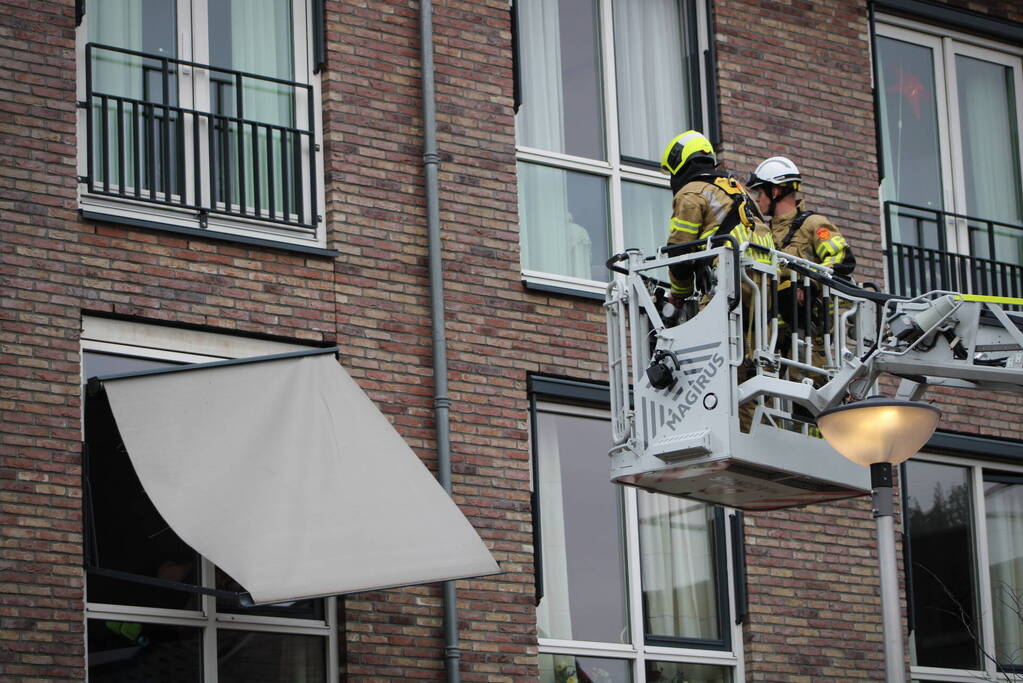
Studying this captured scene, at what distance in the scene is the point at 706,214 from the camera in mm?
11617

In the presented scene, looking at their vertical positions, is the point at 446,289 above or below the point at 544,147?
below

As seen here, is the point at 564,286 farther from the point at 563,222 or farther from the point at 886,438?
the point at 886,438

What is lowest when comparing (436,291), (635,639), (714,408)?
(635,639)

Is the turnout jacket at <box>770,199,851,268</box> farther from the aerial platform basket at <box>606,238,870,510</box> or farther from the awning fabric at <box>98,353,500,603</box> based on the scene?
the awning fabric at <box>98,353,500,603</box>

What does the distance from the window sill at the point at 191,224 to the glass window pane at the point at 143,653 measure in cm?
273

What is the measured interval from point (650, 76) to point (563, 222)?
5.62ft

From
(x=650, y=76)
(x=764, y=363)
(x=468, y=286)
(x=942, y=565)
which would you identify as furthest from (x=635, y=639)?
(x=650, y=76)

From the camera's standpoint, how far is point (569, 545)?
49.5 ft

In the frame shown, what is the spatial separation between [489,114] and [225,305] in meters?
2.84

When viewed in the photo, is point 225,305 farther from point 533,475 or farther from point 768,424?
point 768,424

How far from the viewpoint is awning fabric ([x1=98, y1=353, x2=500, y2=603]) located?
38.2ft

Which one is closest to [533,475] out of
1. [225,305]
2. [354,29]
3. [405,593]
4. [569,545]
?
[569,545]

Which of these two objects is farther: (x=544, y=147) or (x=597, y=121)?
(x=597, y=121)

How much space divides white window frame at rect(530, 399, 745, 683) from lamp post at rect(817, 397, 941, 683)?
4418mm
